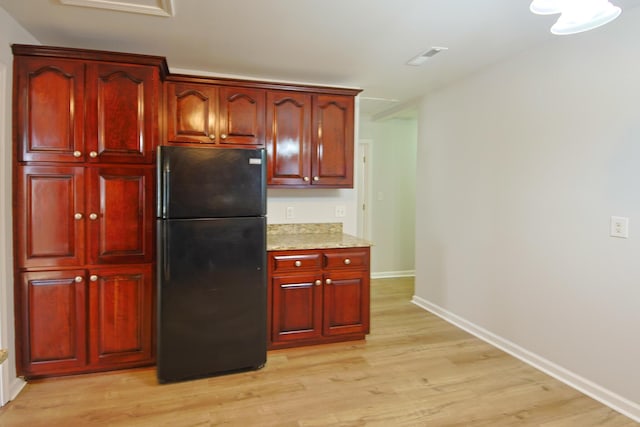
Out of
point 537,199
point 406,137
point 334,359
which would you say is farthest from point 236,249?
point 406,137

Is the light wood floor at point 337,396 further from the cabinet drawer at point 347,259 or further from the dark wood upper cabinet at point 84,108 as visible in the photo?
the dark wood upper cabinet at point 84,108

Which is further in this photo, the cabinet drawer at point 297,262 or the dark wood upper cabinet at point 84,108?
the cabinet drawer at point 297,262

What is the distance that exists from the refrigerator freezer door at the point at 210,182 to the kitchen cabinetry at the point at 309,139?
0.62 meters

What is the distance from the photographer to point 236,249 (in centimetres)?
260

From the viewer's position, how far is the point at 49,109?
2457mm

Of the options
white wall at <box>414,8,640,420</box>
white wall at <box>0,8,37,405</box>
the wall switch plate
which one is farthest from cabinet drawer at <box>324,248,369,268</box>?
white wall at <box>0,8,37,405</box>

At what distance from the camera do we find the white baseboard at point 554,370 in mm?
2195

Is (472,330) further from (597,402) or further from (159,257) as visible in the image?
(159,257)

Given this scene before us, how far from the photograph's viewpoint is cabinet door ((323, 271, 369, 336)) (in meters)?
3.13

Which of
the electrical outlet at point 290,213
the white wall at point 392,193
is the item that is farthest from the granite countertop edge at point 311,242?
the white wall at point 392,193

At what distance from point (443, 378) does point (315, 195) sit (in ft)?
6.33

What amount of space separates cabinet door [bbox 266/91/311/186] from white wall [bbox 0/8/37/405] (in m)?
1.72

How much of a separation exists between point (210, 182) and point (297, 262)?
3.11ft

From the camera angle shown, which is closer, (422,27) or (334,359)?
(422,27)
